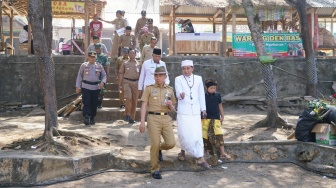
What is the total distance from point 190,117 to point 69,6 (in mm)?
9739

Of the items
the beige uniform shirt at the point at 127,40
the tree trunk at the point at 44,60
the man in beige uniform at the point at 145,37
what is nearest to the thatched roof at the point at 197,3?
the man in beige uniform at the point at 145,37

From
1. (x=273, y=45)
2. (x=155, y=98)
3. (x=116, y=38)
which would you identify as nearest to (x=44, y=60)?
(x=155, y=98)

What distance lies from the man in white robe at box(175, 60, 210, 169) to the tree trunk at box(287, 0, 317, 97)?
7.17m

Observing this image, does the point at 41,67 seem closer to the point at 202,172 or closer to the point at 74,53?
the point at 202,172

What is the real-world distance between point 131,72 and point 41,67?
9.01ft

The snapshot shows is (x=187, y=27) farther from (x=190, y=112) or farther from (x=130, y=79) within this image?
(x=190, y=112)

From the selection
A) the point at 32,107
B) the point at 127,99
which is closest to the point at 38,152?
the point at 127,99

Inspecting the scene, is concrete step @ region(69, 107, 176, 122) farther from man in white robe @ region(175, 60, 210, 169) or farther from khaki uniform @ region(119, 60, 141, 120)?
man in white robe @ region(175, 60, 210, 169)

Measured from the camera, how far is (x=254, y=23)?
941 cm

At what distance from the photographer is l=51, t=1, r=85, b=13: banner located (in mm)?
14598

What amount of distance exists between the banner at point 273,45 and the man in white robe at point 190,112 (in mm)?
8523

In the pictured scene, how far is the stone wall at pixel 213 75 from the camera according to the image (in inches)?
536

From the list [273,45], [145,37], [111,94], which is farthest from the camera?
[273,45]

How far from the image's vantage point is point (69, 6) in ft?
48.0
